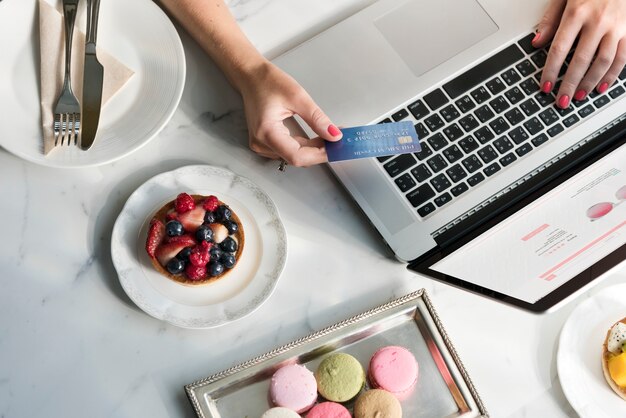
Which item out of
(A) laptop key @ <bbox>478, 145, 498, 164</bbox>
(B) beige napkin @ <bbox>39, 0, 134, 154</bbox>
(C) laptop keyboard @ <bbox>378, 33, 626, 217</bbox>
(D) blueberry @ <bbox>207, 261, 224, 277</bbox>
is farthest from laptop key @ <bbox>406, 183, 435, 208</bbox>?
(B) beige napkin @ <bbox>39, 0, 134, 154</bbox>

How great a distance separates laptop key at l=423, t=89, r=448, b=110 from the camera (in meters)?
1.08

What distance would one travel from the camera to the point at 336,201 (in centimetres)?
107

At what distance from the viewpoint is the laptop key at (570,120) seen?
1090mm

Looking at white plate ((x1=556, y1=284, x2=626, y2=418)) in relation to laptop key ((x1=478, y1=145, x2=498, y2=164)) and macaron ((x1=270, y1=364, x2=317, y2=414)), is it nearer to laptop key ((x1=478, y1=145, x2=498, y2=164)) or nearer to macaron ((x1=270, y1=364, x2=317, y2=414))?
laptop key ((x1=478, y1=145, x2=498, y2=164))

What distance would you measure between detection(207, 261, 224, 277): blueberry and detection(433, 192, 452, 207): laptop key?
34 cm

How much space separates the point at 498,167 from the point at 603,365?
14.0 inches

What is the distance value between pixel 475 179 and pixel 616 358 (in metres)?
0.35

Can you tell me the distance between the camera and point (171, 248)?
94cm

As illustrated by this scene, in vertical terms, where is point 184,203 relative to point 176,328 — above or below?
above

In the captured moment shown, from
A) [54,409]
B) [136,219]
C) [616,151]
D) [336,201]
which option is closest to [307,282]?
[336,201]

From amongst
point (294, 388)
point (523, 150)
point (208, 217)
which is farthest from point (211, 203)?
point (523, 150)

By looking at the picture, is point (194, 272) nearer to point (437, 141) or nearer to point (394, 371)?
point (394, 371)

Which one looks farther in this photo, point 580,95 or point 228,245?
point 580,95

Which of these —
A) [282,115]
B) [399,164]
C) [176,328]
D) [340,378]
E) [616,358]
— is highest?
[282,115]
